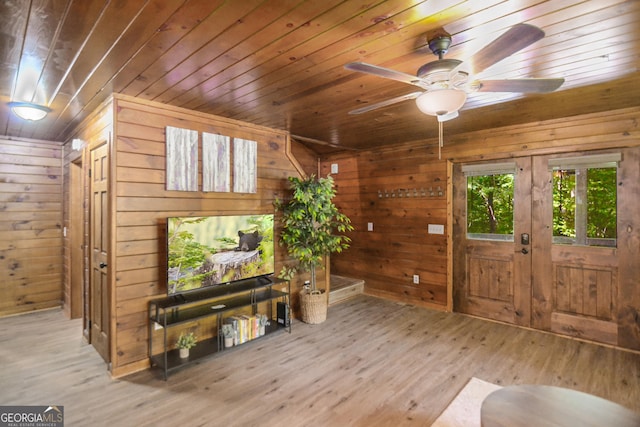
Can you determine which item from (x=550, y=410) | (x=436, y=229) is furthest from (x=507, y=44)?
(x=436, y=229)

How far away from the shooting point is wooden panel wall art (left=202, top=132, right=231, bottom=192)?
10.6ft

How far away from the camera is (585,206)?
3410 mm

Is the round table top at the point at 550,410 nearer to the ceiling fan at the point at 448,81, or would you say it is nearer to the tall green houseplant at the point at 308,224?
the ceiling fan at the point at 448,81

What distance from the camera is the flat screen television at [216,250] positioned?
279 cm

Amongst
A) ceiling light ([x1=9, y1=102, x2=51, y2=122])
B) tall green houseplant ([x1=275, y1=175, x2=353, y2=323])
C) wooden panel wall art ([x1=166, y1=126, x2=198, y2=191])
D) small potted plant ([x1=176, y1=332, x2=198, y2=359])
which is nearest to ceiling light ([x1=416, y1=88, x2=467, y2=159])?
tall green houseplant ([x1=275, y1=175, x2=353, y2=323])

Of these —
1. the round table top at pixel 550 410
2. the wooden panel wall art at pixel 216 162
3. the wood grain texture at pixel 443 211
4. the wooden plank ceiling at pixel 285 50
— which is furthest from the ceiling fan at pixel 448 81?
the wood grain texture at pixel 443 211

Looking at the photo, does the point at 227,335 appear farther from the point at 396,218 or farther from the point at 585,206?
the point at 585,206

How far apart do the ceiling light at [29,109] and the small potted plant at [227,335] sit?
2.57 metres

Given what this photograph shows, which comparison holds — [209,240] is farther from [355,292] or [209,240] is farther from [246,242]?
[355,292]

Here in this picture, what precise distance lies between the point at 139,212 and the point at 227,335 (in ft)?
4.66

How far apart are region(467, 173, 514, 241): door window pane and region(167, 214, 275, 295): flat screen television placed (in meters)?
2.67

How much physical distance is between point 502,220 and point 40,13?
452 centimetres

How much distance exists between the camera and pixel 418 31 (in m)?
1.72

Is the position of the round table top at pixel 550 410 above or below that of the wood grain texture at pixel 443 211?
below
